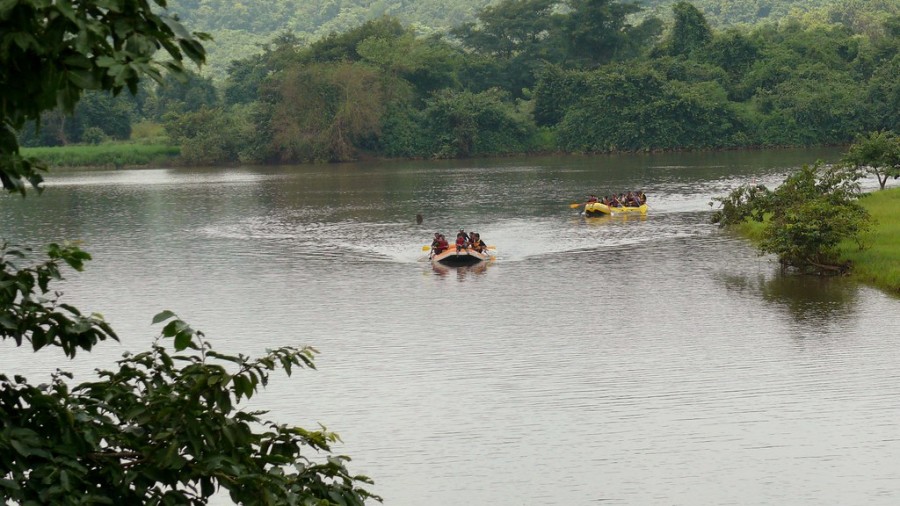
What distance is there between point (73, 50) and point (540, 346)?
20.4 m

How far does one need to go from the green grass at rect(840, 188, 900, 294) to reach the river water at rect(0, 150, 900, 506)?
0.61 meters

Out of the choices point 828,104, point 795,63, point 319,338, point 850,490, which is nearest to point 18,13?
point 850,490

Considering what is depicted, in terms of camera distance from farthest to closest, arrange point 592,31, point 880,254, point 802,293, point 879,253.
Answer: point 592,31 → point 879,253 → point 880,254 → point 802,293

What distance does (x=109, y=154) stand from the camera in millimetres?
97812

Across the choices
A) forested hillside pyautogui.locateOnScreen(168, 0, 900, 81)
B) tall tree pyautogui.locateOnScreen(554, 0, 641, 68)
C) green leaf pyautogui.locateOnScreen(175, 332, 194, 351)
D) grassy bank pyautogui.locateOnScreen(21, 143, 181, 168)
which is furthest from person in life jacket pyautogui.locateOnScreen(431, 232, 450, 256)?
forested hillside pyautogui.locateOnScreen(168, 0, 900, 81)

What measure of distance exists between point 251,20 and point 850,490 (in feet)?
533

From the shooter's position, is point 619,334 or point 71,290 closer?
point 619,334

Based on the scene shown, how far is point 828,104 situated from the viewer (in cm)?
9362

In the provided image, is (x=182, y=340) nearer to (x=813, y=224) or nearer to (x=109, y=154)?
(x=813, y=224)

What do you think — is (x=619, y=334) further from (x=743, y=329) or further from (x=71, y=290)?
(x=71, y=290)

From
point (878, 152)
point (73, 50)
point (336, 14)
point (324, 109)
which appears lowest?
point (878, 152)

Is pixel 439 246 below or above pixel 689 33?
below

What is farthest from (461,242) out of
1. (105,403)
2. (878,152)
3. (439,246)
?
(105,403)

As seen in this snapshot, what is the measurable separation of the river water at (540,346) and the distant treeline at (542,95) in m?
41.7
